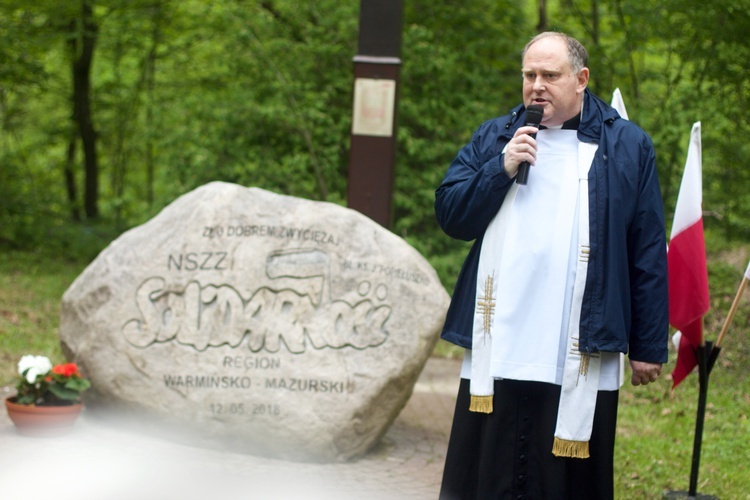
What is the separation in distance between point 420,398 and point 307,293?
1731 millimetres

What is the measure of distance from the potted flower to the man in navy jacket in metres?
2.88

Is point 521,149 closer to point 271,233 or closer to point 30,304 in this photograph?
point 271,233

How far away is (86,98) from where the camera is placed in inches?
538

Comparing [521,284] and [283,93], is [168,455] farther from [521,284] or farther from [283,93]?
[283,93]

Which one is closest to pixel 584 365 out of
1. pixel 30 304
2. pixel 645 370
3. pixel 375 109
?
pixel 645 370

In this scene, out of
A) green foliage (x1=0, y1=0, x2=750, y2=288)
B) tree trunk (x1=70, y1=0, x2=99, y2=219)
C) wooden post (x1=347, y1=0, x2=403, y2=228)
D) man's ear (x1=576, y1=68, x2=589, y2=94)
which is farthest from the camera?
tree trunk (x1=70, y1=0, x2=99, y2=219)

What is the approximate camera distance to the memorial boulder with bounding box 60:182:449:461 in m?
5.20

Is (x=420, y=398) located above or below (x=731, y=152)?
below

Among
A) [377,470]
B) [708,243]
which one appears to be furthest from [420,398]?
[708,243]

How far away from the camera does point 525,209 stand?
3.08m

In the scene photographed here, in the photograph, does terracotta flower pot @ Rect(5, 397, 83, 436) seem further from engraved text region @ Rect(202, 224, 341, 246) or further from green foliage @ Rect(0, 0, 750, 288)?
green foliage @ Rect(0, 0, 750, 288)

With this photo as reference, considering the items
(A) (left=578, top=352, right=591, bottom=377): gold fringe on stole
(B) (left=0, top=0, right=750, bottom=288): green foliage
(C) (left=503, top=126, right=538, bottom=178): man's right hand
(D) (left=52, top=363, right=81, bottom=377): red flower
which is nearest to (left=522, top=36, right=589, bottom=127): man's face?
(C) (left=503, top=126, right=538, bottom=178): man's right hand

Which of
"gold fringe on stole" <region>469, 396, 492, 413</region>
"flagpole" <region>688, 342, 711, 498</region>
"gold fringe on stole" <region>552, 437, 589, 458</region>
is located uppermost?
"gold fringe on stole" <region>469, 396, 492, 413</region>

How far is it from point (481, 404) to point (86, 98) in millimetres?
11857
